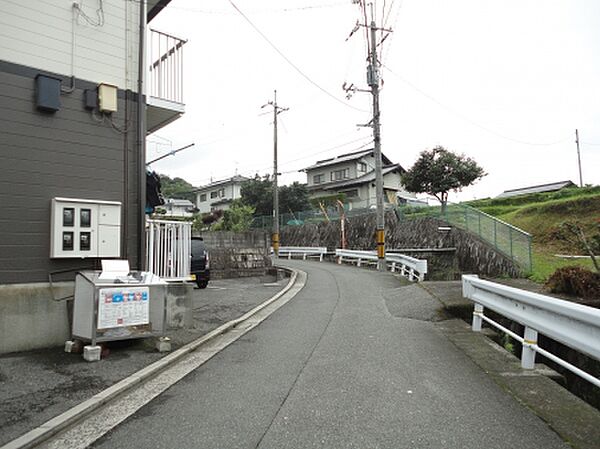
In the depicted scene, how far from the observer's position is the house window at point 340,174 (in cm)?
4678

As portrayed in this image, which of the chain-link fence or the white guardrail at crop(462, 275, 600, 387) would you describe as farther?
the chain-link fence

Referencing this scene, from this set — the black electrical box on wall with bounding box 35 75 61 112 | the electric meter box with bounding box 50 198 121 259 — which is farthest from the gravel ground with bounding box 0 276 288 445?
the black electrical box on wall with bounding box 35 75 61 112

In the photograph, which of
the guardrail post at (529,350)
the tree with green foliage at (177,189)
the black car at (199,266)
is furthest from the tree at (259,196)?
the guardrail post at (529,350)

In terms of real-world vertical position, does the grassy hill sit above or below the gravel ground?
above

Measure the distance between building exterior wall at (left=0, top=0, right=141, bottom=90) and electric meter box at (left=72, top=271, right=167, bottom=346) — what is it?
3404 mm

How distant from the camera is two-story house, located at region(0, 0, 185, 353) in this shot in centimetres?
611

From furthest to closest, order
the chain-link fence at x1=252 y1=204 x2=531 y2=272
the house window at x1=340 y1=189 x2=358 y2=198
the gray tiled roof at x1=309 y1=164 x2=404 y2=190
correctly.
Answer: the house window at x1=340 y1=189 x2=358 y2=198
the gray tiled roof at x1=309 y1=164 x2=404 y2=190
the chain-link fence at x1=252 y1=204 x2=531 y2=272

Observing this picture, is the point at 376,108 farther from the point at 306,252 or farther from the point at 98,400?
the point at 98,400

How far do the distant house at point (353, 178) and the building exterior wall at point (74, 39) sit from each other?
3385cm

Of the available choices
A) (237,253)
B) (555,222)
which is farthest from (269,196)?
(555,222)

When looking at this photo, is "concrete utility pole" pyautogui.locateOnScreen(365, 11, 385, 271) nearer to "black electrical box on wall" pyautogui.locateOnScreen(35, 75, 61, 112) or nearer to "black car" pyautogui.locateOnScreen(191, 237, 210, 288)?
"black car" pyautogui.locateOnScreen(191, 237, 210, 288)

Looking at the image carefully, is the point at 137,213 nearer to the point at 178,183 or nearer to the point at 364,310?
the point at 364,310

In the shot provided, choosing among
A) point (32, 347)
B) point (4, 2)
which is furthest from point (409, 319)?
point (4, 2)

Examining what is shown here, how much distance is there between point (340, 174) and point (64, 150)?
4202 centimetres
